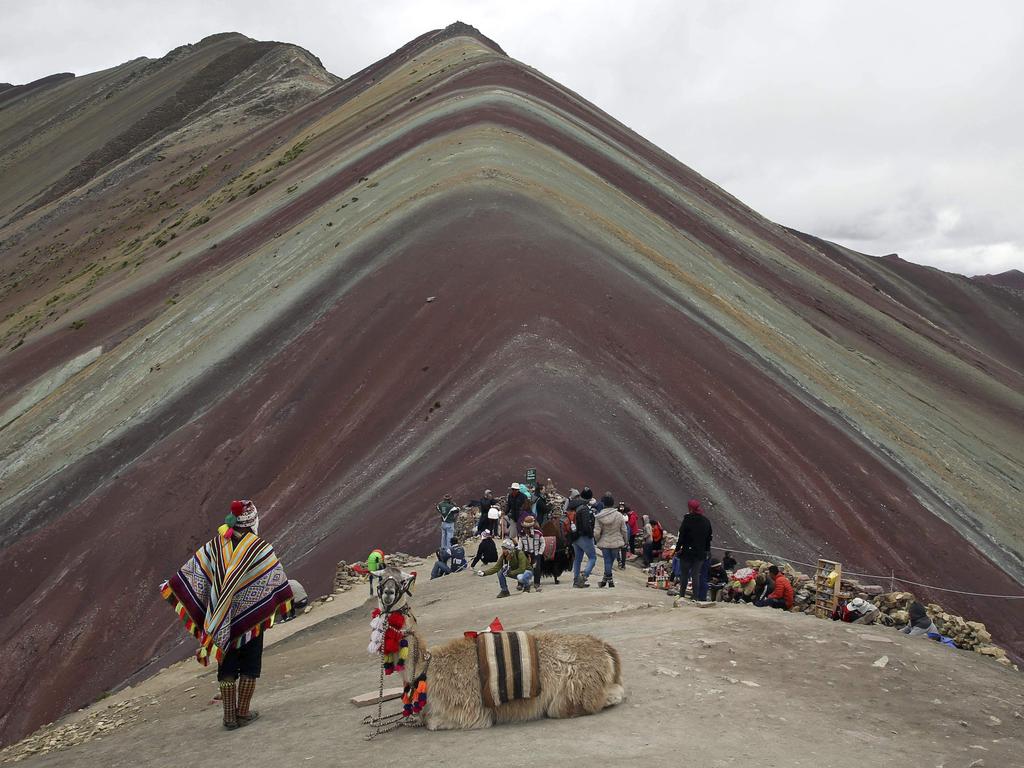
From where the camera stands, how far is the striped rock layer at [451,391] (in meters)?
25.8

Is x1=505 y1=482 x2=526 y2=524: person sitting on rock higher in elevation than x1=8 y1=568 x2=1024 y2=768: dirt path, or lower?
higher

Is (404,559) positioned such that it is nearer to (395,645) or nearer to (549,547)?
(549,547)

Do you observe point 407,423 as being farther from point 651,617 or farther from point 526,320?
point 651,617

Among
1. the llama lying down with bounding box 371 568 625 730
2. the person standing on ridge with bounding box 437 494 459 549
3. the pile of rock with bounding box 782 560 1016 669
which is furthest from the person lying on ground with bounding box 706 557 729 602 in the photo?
the llama lying down with bounding box 371 568 625 730

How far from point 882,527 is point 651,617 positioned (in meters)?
18.4

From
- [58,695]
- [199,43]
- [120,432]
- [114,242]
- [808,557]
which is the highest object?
[199,43]

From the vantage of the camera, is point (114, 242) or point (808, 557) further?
point (114, 242)

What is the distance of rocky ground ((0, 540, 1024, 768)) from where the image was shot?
8.64 meters

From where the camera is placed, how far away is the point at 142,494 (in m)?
29.8

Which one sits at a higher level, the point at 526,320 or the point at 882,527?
the point at 526,320

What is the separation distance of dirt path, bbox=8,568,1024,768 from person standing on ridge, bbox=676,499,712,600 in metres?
1.13

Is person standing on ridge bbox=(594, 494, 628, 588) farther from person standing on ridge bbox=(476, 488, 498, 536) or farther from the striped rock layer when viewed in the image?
the striped rock layer

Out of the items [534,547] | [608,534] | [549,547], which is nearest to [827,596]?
[608,534]

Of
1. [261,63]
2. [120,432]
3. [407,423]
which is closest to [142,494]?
[120,432]
